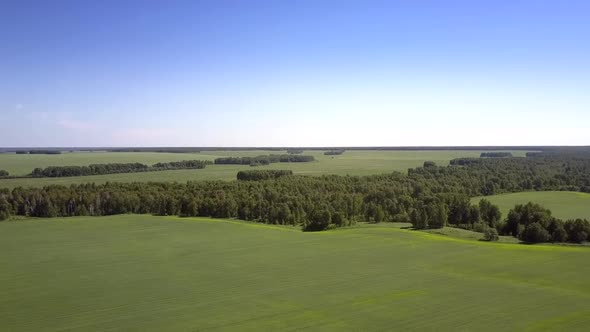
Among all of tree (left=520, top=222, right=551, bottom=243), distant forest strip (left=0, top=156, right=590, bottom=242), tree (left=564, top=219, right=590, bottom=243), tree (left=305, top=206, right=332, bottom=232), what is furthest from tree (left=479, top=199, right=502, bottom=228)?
tree (left=305, top=206, right=332, bottom=232)

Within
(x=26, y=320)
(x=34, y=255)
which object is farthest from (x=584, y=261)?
(x=34, y=255)

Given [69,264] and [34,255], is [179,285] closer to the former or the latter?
[69,264]

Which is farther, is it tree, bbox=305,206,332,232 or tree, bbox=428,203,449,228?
tree, bbox=305,206,332,232

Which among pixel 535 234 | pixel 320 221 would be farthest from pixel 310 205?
pixel 535 234

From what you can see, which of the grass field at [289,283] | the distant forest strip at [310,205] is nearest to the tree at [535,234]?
the distant forest strip at [310,205]

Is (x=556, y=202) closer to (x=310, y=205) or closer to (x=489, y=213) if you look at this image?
(x=489, y=213)

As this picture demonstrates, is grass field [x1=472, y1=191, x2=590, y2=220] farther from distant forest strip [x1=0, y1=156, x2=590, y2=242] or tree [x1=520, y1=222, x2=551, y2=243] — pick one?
tree [x1=520, y1=222, x2=551, y2=243]
